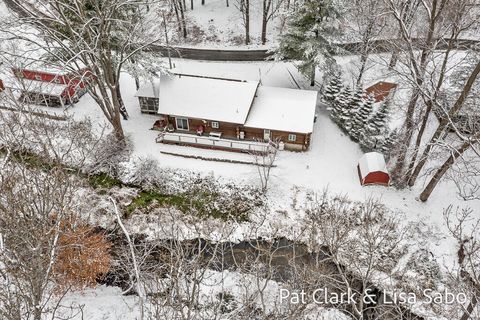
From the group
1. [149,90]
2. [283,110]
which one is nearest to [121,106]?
[149,90]

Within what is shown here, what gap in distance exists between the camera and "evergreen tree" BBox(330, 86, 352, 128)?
1070 inches

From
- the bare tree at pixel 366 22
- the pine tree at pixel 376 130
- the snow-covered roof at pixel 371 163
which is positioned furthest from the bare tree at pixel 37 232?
the bare tree at pixel 366 22

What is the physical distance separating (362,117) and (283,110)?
207 inches

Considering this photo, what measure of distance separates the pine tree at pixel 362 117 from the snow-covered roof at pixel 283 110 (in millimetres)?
2897

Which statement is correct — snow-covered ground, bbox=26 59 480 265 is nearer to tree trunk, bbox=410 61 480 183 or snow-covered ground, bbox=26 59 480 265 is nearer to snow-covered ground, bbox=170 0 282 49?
tree trunk, bbox=410 61 480 183

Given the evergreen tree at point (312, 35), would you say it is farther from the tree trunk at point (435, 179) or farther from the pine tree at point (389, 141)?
the tree trunk at point (435, 179)

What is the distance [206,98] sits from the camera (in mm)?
27266

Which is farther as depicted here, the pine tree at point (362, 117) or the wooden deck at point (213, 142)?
the wooden deck at point (213, 142)

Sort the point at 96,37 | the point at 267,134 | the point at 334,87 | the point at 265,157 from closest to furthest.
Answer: the point at 96,37 < the point at 265,157 < the point at 267,134 < the point at 334,87

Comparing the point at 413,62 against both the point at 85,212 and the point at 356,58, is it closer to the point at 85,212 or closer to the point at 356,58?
the point at 356,58

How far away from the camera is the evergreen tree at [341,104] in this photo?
27188 mm

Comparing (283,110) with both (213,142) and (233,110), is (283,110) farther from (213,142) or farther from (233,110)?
(213,142)

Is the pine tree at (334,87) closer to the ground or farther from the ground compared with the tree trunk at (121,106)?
farther from the ground

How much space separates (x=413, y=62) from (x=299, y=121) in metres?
8.59
